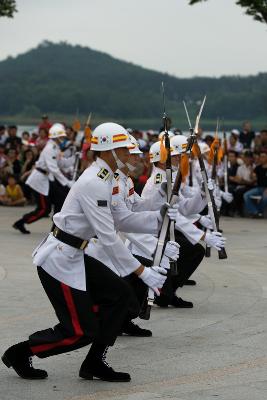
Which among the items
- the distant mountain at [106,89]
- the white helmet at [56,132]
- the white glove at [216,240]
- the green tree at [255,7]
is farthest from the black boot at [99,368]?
the green tree at [255,7]

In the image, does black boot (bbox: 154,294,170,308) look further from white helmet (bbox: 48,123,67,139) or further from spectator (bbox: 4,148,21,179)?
spectator (bbox: 4,148,21,179)

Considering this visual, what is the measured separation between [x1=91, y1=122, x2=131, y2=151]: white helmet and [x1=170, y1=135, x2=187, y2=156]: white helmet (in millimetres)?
3549

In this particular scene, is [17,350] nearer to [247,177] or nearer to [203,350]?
[203,350]

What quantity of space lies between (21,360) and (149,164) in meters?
14.8

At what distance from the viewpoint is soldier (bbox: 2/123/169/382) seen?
7.86 metres

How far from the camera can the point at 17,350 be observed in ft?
26.5

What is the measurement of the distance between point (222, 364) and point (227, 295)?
3.79m

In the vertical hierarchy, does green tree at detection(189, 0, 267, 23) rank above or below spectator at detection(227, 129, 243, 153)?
above

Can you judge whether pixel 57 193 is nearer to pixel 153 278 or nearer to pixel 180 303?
pixel 180 303

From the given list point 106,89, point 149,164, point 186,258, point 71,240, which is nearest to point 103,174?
point 71,240

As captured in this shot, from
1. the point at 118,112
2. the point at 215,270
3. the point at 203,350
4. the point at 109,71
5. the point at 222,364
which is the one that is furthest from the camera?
the point at 109,71

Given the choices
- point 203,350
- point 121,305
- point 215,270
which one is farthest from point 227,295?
point 121,305

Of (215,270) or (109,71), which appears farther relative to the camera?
(109,71)

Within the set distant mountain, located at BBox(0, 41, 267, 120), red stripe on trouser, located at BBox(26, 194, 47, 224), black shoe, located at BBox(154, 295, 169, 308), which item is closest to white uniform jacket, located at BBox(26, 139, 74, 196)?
red stripe on trouser, located at BBox(26, 194, 47, 224)
